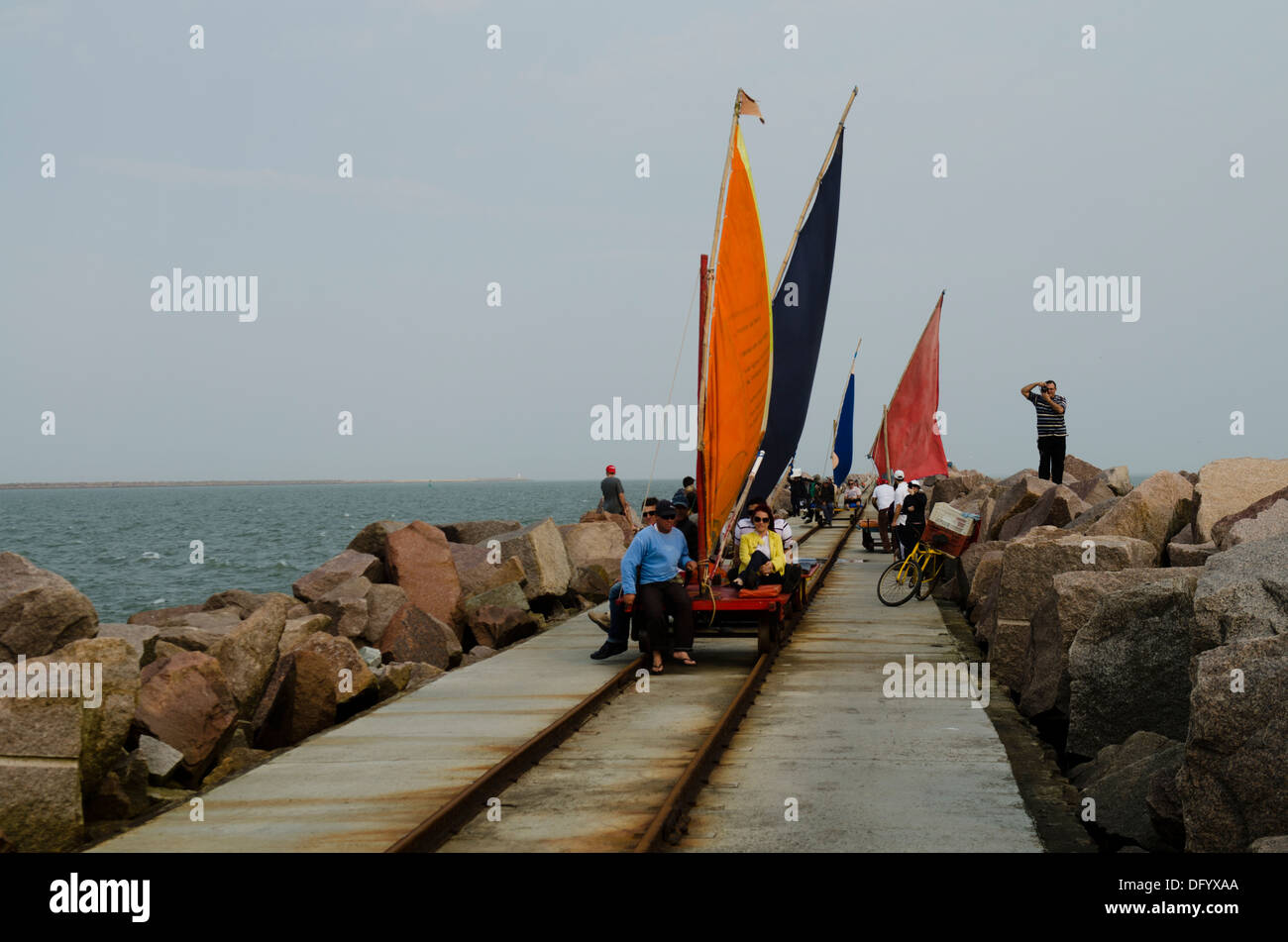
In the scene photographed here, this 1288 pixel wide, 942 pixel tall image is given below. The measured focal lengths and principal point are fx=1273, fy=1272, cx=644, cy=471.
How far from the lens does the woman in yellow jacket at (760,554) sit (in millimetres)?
15305

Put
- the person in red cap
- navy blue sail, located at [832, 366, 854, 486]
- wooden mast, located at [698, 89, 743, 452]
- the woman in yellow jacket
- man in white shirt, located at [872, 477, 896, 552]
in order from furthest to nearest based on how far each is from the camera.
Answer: navy blue sail, located at [832, 366, 854, 486], the person in red cap, man in white shirt, located at [872, 477, 896, 552], the woman in yellow jacket, wooden mast, located at [698, 89, 743, 452]

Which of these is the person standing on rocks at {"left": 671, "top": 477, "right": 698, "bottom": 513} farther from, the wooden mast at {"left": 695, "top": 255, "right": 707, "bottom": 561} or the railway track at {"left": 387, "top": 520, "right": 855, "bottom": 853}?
the railway track at {"left": 387, "top": 520, "right": 855, "bottom": 853}

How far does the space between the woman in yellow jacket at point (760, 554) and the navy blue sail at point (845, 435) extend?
27576 mm

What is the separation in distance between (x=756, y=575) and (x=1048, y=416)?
424 inches

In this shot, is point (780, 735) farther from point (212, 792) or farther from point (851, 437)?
point (851, 437)

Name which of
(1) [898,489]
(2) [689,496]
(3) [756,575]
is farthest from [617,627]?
(1) [898,489]

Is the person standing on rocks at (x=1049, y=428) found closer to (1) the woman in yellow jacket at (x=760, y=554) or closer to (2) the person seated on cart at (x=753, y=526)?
(2) the person seated on cart at (x=753, y=526)

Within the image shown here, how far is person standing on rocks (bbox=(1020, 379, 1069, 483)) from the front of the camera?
74.3ft

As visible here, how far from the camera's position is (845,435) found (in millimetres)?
43688

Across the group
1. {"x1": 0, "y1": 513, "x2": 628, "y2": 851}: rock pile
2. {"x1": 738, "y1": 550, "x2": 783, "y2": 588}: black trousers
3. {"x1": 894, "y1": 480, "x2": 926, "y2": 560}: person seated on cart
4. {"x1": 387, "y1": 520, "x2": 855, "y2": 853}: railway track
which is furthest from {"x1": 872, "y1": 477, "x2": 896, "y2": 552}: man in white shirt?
{"x1": 387, "y1": 520, "x2": 855, "y2": 853}: railway track

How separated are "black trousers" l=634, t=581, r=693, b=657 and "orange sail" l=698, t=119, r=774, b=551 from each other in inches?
27.7

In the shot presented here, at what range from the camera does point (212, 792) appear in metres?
9.05

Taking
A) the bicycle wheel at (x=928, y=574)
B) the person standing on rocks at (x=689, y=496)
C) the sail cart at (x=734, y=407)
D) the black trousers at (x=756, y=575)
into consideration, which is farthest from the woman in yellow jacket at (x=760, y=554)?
the bicycle wheel at (x=928, y=574)

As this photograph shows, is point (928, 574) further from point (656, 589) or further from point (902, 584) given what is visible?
point (656, 589)
